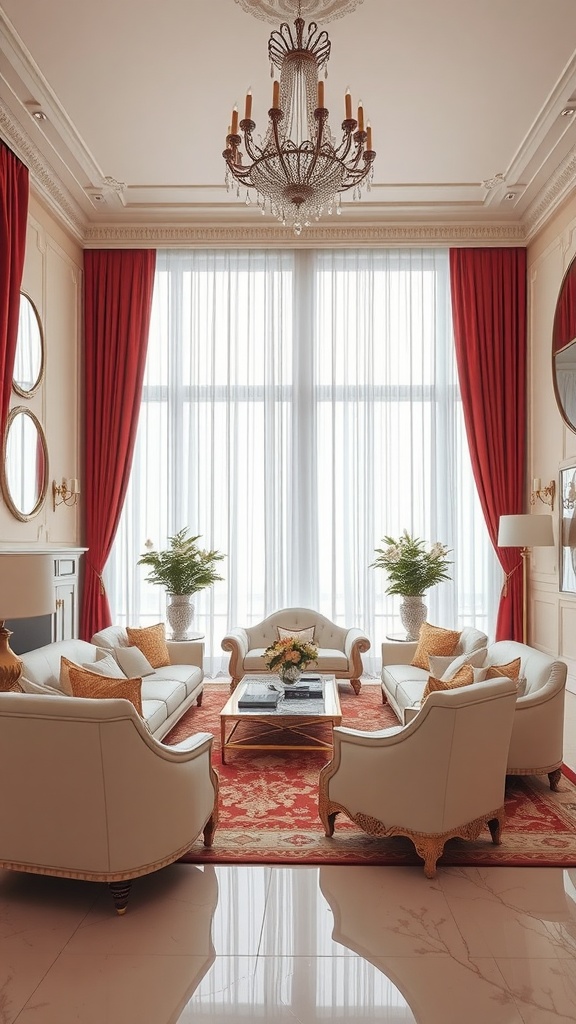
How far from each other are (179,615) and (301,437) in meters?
2.26

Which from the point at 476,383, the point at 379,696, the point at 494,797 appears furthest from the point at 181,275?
the point at 494,797

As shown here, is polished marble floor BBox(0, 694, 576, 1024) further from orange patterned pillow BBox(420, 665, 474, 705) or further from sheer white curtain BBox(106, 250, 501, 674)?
sheer white curtain BBox(106, 250, 501, 674)

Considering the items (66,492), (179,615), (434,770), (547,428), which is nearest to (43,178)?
(66,492)

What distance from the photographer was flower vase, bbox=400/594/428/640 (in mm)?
6691

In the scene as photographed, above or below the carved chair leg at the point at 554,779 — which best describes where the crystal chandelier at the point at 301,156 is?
above

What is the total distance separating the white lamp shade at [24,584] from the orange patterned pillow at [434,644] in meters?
3.41

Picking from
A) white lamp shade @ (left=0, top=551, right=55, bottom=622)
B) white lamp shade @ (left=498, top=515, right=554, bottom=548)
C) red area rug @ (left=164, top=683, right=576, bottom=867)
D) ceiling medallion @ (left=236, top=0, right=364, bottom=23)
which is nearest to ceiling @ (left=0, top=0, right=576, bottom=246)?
ceiling medallion @ (left=236, top=0, right=364, bottom=23)

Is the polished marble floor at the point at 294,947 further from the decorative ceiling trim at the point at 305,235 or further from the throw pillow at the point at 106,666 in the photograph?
the decorative ceiling trim at the point at 305,235

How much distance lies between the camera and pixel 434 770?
9.84 ft

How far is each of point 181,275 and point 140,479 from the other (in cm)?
221

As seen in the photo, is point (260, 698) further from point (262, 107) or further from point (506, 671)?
point (262, 107)

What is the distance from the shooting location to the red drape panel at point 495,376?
7.16 meters

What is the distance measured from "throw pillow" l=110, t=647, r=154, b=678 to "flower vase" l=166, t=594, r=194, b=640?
1213 mm

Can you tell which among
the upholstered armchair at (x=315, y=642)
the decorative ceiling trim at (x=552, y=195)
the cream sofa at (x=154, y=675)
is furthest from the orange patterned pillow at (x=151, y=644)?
the decorative ceiling trim at (x=552, y=195)
